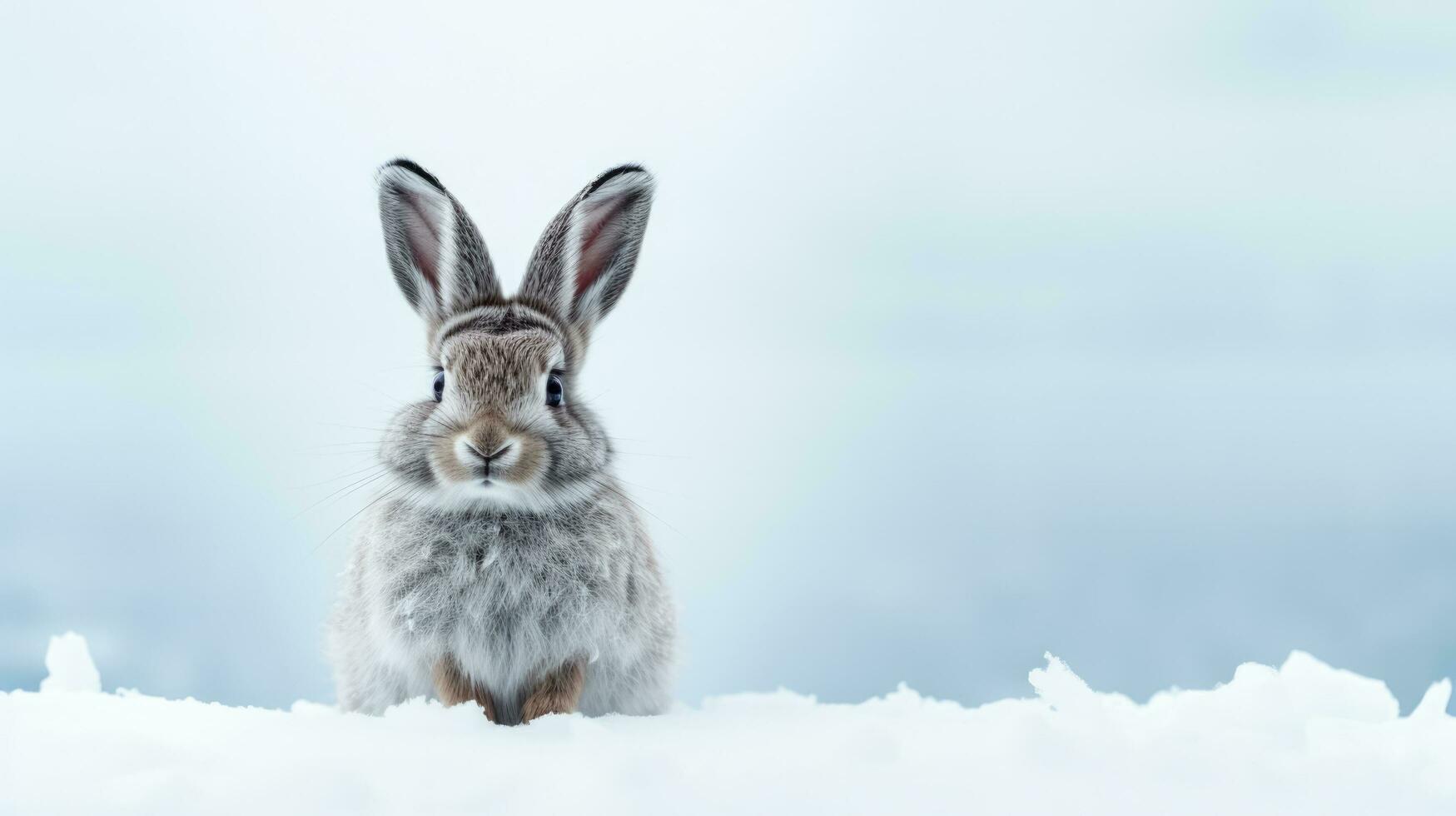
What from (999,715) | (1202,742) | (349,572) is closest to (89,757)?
(349,572)

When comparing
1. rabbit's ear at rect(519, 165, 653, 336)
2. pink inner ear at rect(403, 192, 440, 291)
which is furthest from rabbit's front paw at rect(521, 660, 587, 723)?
pink inner ear at rect(403, 192, 440, 291)

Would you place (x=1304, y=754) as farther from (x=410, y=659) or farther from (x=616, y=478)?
(x=410, y=659)

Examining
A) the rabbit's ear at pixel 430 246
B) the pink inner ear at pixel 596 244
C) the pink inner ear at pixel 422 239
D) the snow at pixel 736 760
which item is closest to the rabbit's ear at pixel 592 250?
the pink inner ear at pixel 596 244

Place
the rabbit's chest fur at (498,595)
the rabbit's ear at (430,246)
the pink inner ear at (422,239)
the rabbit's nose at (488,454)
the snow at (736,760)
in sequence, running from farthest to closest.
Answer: the pink inner ear at (422,239) < the rabbit's ear at (430,246) < the rabbit's chest fur at (498,595) < the rabbit's nose at (488,454) < the snow at (736,760)

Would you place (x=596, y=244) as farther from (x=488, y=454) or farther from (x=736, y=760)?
(x=736, y=760)

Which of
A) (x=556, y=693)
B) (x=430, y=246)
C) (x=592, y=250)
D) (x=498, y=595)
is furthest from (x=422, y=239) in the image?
(x=556, y=693)

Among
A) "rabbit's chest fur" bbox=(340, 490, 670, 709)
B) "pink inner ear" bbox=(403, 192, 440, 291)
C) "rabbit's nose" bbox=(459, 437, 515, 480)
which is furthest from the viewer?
"pink inner ear" bbox=(403, 192, 440, 291)

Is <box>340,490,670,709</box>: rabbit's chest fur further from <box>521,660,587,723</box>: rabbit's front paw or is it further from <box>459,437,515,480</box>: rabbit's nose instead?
<box>459,437,515,480</box>: rabbit's nose

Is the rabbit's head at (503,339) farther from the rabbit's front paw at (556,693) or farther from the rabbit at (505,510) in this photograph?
the rabbit's front paw at (556,693)
